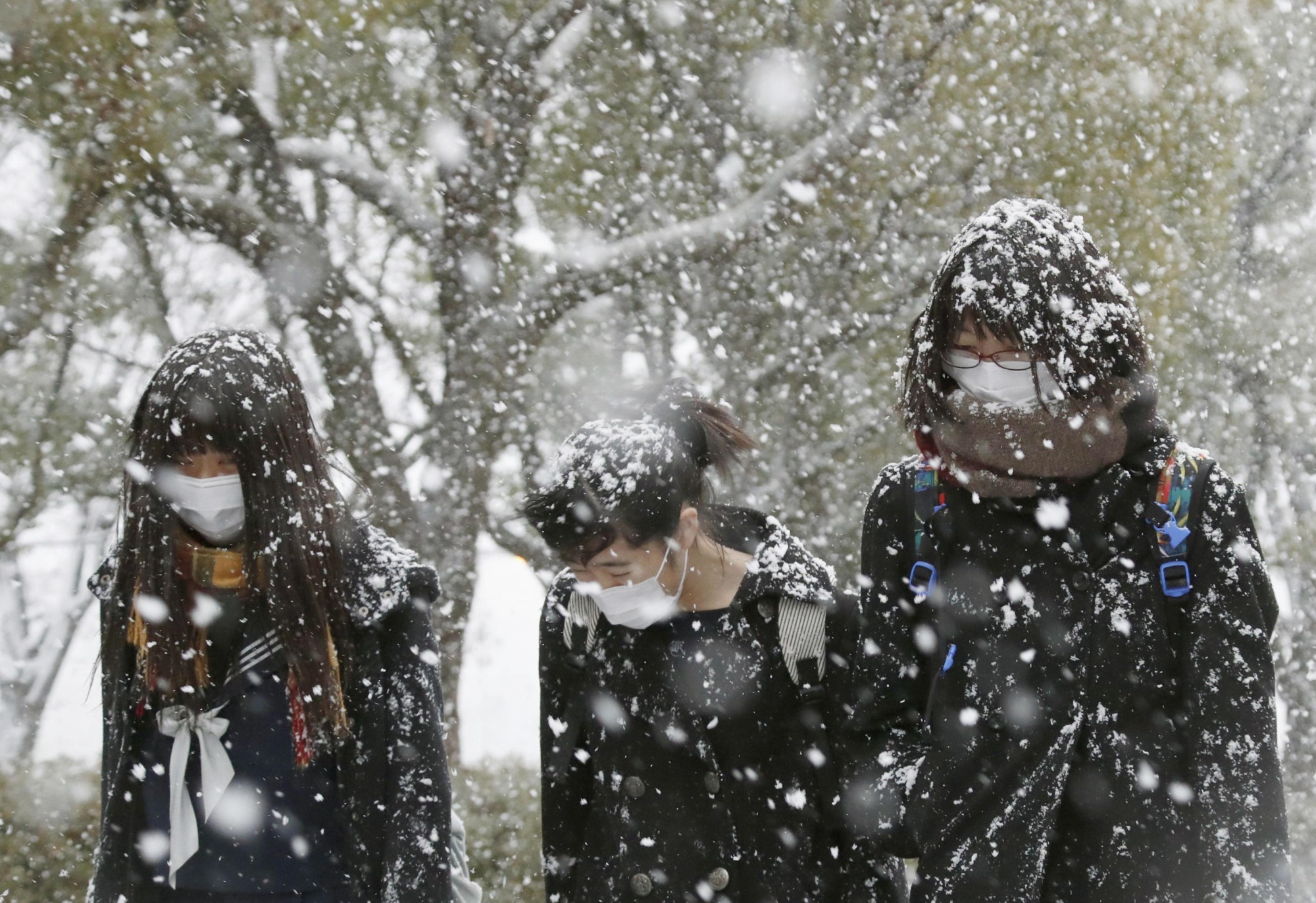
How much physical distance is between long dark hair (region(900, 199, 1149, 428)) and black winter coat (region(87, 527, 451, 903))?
1.24 metres

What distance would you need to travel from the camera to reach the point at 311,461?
2.68 meters

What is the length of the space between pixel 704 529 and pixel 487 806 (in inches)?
169

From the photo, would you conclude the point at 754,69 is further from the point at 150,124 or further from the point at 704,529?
the point at 704,529

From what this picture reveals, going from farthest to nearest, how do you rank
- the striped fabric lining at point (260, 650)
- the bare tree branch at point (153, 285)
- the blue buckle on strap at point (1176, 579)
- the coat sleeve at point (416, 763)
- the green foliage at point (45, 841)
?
the bare tree branch at point (153, 285), the green foliage at point (45, 841), the striped fabric lining at point (260, 650), the coat sleeve at point (416, 763), the blue buckle on strap at point (1176, 579)

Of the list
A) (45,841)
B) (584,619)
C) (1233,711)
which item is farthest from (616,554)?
(45,841)

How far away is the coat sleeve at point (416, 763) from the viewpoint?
101 inches

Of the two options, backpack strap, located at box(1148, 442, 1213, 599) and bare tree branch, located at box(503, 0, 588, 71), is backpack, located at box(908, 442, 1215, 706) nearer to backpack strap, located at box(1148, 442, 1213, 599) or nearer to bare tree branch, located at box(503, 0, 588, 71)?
backpack strap, located at box(1148, 442, 1213, 599)

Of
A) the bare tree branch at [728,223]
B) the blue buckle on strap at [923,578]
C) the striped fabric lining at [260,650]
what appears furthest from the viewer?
the bare tree branch at [728,223]

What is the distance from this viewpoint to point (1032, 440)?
2289 millimetres

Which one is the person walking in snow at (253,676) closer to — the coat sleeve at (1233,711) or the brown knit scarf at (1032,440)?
the brown knit scarf at (1032,440)

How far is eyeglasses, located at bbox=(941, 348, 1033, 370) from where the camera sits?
2.32 meters

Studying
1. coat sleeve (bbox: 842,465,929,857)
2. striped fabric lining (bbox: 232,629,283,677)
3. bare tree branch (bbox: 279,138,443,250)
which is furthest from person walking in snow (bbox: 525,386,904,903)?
bare tree branch (bbox: 279,138,443,250)

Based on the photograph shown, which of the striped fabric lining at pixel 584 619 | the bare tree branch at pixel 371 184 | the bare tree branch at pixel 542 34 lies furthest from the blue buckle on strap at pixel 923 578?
the bare tree branch at pixel 542 34

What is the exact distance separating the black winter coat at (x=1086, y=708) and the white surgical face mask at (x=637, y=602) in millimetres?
561
